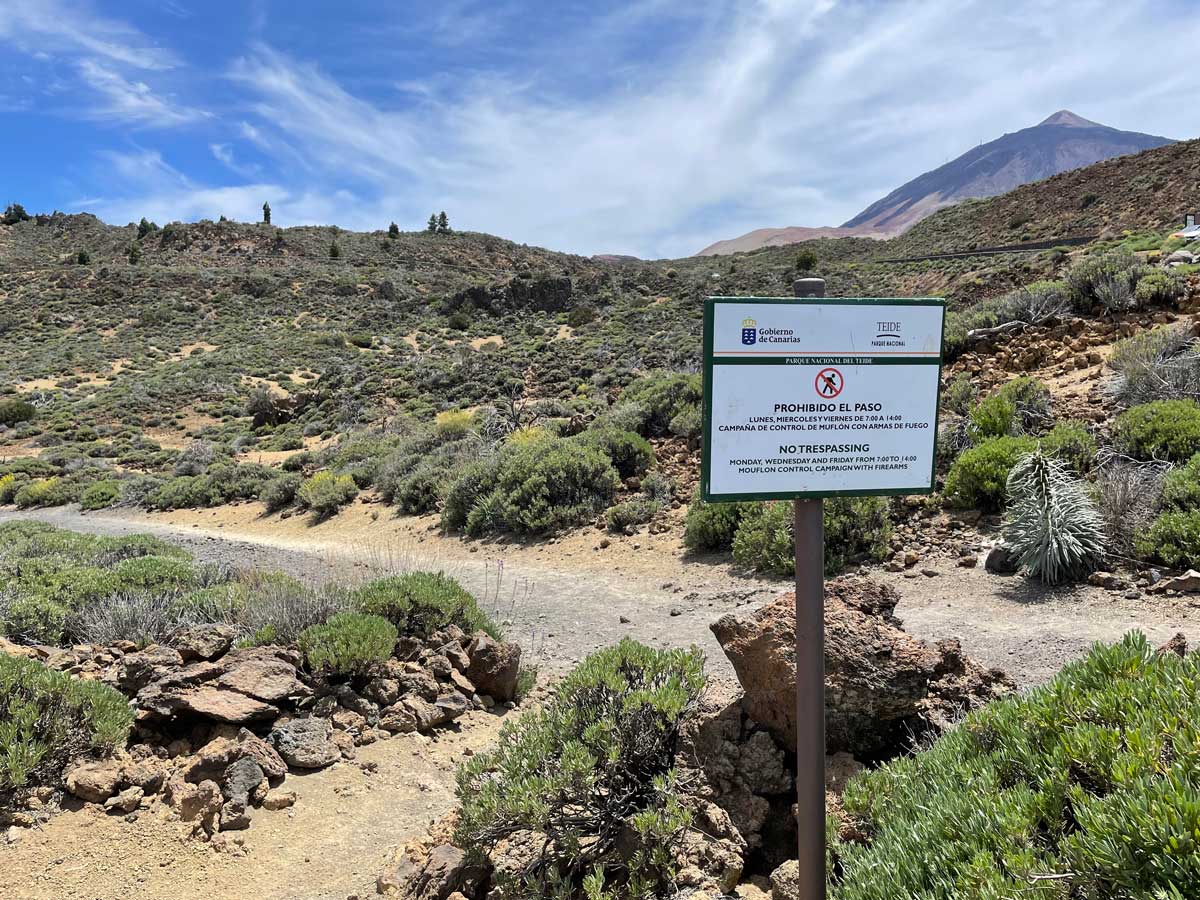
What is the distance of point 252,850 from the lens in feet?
10.9

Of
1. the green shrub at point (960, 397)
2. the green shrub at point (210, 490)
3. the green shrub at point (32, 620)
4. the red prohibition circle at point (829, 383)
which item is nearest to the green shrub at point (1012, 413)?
the green shrub at point (960, 397)

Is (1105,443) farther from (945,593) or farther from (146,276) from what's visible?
(146,276)

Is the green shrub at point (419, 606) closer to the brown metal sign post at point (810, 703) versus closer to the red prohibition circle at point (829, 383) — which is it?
the brown metal sign post at point (810, 703)

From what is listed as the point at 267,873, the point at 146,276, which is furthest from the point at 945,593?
the point at 146,276

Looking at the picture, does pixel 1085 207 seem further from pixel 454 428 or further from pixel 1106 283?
pixel 454 428

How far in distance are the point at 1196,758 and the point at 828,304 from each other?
1480 millimetres

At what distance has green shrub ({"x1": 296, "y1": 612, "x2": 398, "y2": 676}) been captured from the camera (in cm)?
458

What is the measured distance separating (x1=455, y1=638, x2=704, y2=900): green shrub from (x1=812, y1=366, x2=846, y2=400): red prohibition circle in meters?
1.49

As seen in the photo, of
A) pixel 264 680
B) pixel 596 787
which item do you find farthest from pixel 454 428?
pixel 596 787

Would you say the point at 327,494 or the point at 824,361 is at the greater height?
the point at 824,361

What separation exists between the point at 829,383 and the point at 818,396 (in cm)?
6

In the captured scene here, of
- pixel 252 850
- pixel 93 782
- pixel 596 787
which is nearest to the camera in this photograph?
pixel 596 787

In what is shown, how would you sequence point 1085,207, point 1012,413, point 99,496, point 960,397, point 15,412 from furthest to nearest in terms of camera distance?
point 1085,207 → point 15,412 → point 99,496 → point 960,397 → point 1012,413

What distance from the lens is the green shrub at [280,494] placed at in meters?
14.8
